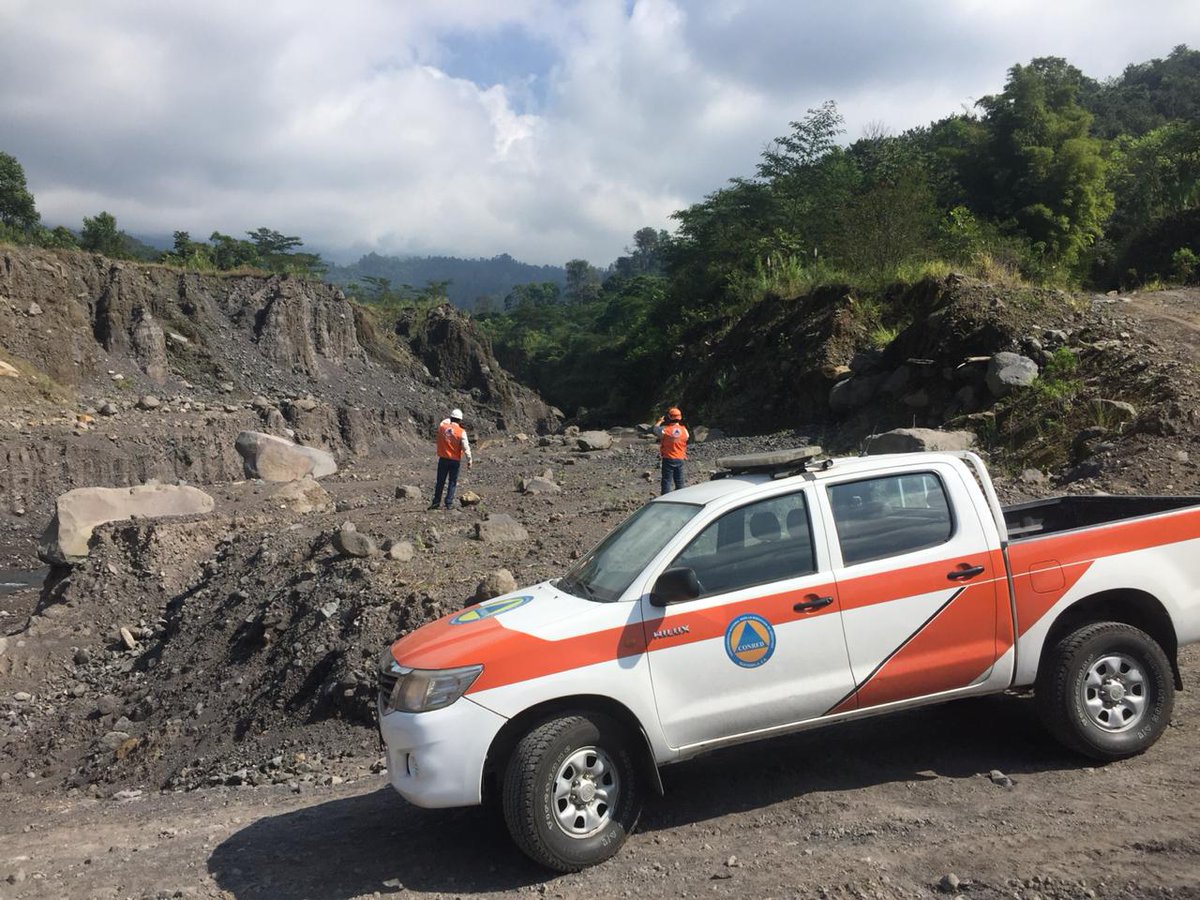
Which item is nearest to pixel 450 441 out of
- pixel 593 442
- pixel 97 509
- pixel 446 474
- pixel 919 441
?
pixel 446 474

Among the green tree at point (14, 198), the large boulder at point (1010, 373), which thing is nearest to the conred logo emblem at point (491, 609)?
the large boulder at point (1010, 373)

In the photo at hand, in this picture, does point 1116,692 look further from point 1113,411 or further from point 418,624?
point 1113,411

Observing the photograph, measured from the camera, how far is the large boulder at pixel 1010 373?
16.1 metres

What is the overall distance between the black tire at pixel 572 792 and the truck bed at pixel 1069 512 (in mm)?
3213

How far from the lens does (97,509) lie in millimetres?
15711

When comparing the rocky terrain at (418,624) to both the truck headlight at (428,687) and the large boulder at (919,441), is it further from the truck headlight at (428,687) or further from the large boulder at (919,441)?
the truck headlight at (428,687)

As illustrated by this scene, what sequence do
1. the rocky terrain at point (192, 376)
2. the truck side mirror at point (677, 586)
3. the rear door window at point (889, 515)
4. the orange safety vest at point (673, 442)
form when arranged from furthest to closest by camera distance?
1. the rocky terrain at point (192, 376)
2. the orange safety vest at point (673, 442)
3. the rear door window at point (889, 515)
4. the truck side mirror at point (677, 586)

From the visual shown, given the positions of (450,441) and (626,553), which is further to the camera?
(450,441)

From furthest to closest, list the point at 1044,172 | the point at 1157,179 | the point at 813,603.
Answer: the point at 1157,179 < the point at 1044,172 < the point at 813,603

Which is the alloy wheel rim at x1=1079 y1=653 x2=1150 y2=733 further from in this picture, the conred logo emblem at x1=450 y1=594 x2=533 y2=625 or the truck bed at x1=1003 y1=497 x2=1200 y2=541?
the conred logo emblem at x1=450 y1=594 x2=533 y2=625

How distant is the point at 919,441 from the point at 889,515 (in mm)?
9184

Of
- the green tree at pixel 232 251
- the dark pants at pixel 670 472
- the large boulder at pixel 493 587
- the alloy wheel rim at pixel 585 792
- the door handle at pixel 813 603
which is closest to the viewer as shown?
the alloy wheel rim at pixel 585 792

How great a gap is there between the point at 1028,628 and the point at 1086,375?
11667 mm

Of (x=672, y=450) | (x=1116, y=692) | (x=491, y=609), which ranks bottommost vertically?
(x=1116, y=692)
